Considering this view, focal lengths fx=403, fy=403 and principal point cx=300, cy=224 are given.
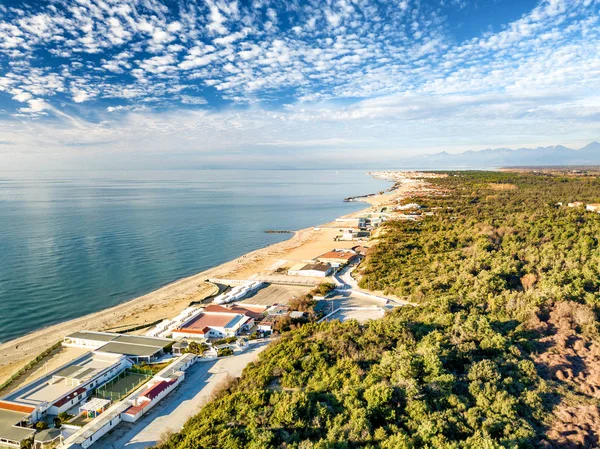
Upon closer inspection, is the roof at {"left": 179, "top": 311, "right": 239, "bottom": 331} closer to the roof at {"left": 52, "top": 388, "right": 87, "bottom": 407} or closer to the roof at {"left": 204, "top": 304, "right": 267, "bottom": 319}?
the roof at {"left": 204, "top": 304, "right": 267, "bottom": 319}

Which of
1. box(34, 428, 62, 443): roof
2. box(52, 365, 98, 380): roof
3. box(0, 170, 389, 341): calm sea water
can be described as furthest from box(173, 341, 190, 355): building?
box(0, 170, 389, 341): calm sea water

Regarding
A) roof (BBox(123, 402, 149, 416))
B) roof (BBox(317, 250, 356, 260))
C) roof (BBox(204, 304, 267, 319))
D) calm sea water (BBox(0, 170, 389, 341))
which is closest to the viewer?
roof (BBox(123, 402, 149, 416))

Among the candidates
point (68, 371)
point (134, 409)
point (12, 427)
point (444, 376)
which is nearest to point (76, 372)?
point (68, 371)

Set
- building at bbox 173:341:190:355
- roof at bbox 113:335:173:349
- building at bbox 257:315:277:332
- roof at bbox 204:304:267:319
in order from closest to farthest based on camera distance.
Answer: building at bbox 173:341:190:355, roof at bbox 113:335:173:349, building at bbox 257:315:277:332, roof at bbox 204:304:267:319

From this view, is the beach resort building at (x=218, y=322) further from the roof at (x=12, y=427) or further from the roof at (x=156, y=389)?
the roof at (x=12, y=427)

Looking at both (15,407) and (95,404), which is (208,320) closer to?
(95,404)

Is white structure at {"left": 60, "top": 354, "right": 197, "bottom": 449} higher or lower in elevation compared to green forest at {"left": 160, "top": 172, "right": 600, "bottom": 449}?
lower

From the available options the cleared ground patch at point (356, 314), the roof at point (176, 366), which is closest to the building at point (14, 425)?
the roof at point (176, 366)
